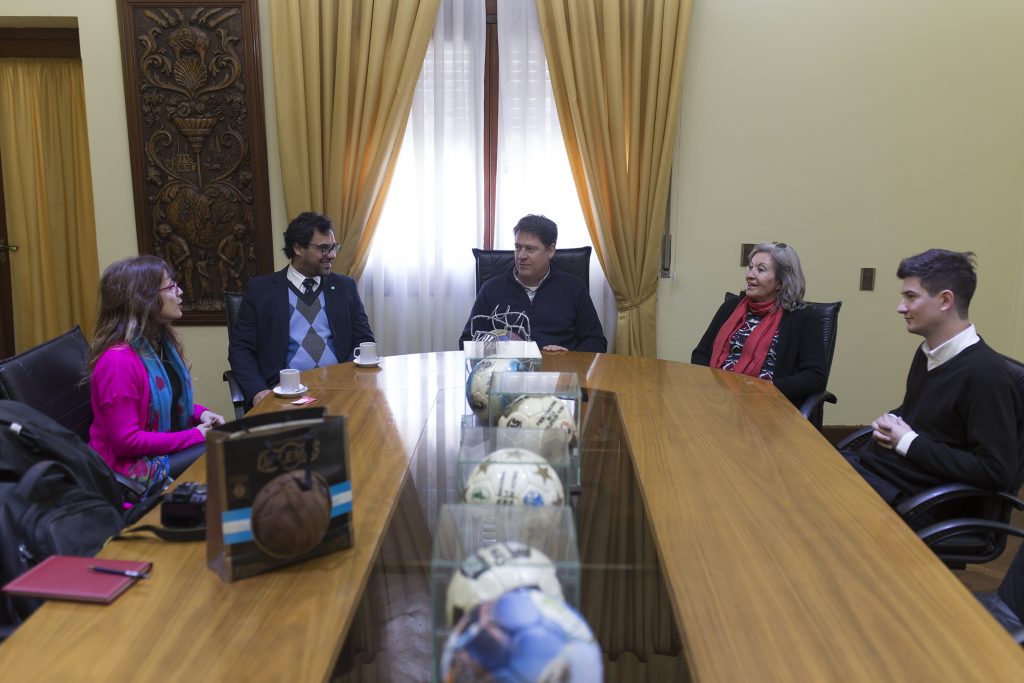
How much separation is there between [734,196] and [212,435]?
11.0ft

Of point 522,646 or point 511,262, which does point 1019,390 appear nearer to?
point 522,646

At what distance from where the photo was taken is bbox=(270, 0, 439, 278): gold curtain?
12.6ft

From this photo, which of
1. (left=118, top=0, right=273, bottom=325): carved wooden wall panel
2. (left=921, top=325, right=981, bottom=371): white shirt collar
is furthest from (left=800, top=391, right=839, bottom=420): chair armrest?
(left=118, top=0, right=273, bottom=325): carved wooden wall panel

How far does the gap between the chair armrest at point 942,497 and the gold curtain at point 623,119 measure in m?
2.11

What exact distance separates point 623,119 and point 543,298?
1049mm

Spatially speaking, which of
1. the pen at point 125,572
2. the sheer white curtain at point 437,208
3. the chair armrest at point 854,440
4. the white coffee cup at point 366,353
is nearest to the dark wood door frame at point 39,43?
the sheer white curtain at point 437,208

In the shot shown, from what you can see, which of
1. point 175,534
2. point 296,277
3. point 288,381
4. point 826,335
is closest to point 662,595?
point 175,534

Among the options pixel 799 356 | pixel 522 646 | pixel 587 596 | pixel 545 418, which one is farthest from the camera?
pixel 799 356

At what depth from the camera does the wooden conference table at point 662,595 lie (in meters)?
1.09

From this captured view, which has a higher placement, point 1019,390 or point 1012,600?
point 1019,390

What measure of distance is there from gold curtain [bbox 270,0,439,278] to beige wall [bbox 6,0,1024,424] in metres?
0.16

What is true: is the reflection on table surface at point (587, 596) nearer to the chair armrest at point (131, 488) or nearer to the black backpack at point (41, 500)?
the black backpack at point (41, 500)

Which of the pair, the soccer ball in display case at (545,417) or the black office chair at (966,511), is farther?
the black office chair at (966,511)

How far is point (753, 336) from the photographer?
3.09 metres
